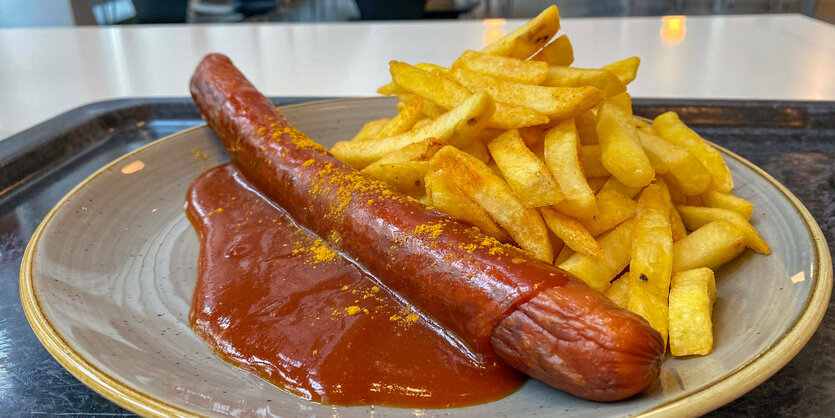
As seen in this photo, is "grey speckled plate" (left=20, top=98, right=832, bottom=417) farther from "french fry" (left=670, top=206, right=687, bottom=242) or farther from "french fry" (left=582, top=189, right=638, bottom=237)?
"french fry" (left=582, top=189, right=638, bottom=237)

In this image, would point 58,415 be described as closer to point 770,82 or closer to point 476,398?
point 476,398

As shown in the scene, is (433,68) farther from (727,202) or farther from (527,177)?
(727,202)

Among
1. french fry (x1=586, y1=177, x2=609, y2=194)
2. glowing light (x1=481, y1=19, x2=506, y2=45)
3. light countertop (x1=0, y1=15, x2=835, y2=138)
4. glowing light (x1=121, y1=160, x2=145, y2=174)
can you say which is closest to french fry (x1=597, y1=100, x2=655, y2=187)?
french fry (x1=586, y1=177, x2=609, y2=194)

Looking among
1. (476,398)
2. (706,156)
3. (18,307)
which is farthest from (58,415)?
(706,156)

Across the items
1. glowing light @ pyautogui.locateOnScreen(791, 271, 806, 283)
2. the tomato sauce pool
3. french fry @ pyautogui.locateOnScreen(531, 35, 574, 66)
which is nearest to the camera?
the tomato sauce pool

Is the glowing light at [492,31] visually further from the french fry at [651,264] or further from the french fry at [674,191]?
the french fry at [651,264]

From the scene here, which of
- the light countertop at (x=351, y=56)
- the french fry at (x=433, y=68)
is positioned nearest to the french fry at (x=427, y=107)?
the french fry at (x=433, y=68)
